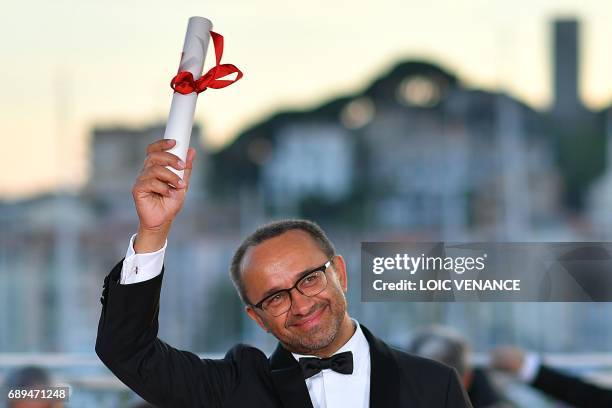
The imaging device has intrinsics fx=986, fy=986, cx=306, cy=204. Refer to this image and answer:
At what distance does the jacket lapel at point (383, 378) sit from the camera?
1.42 metres

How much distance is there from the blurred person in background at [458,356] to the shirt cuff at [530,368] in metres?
0.14

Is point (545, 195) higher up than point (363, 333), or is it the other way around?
point (545, 195)

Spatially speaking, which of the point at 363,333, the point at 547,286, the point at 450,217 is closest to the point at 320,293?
the point at 363,333

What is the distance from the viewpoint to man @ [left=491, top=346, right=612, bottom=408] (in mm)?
2273

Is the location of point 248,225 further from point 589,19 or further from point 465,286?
point 465,286

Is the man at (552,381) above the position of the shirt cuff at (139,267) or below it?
below

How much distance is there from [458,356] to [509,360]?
14cm

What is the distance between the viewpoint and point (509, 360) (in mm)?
2406

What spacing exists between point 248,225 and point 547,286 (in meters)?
15.2

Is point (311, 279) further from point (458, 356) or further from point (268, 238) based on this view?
point (458, 356)

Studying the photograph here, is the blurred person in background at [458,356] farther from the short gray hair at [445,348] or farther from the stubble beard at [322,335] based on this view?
the stubble beard at [322,335]

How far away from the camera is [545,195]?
52.5ft

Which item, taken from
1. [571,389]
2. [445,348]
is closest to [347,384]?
[445,348]

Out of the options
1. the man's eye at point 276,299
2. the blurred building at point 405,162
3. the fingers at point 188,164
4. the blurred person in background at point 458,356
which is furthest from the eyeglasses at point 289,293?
the blurred building at point 405,162
